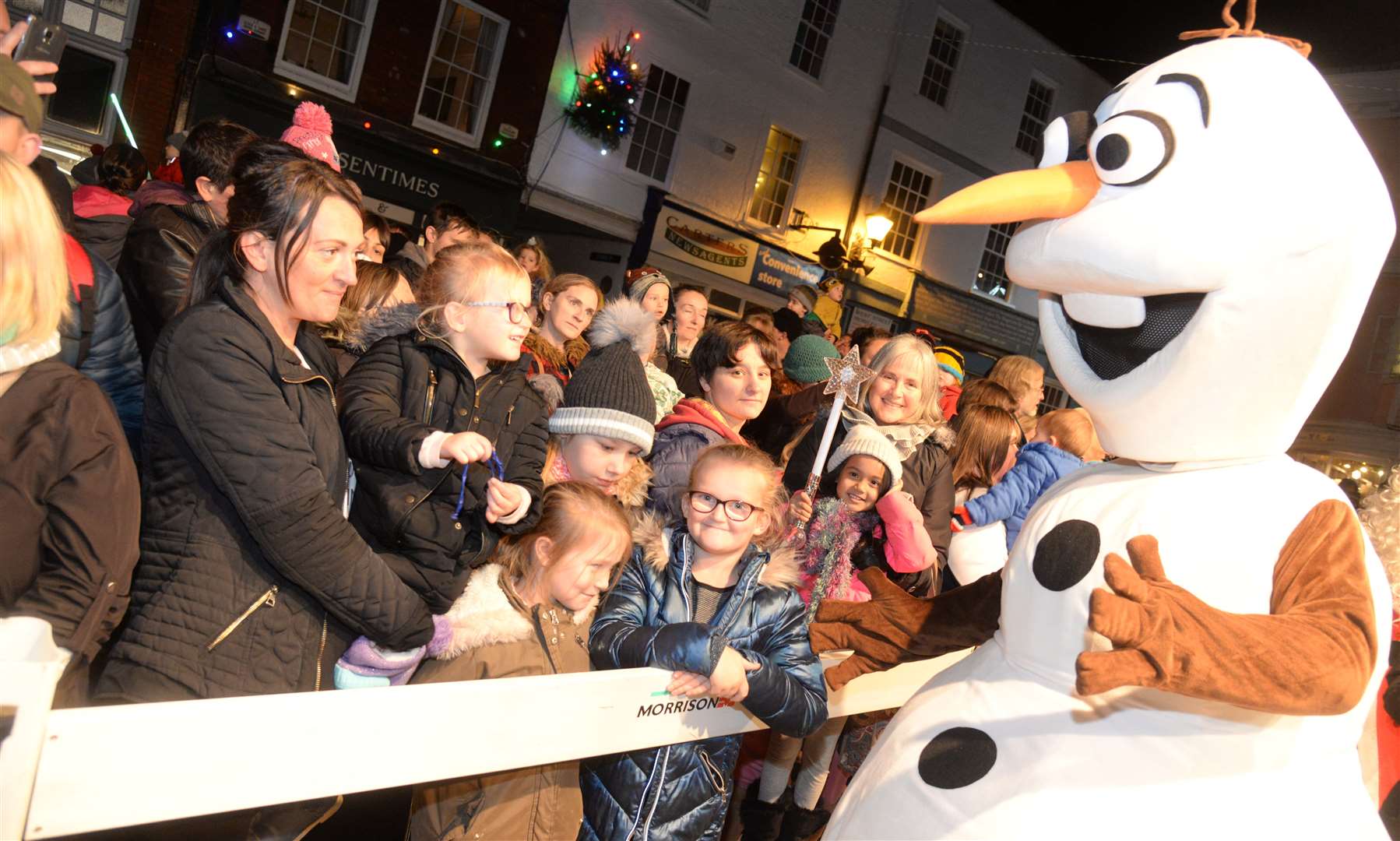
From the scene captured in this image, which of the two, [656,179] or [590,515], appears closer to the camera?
[590,515]

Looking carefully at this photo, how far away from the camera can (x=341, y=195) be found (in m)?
2.27

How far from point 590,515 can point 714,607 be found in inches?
16.2

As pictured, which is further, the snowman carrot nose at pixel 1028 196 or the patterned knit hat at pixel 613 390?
the patterned knit hat at pixel 613 390

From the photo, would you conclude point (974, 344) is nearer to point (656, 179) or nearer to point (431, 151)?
point (656, 179)

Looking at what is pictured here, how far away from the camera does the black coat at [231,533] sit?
192 cm

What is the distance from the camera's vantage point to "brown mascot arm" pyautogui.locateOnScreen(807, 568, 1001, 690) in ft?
7.31

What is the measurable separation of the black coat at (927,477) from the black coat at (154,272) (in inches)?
86.8

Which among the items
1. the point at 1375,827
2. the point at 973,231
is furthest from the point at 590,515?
the point at 973,231

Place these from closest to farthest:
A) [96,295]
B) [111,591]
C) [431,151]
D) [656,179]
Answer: [111,591], [96,295], [431,151], [656,179]

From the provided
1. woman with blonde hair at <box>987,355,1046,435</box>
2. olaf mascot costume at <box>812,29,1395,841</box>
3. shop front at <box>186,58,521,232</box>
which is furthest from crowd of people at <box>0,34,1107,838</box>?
shop front at <box>186,58,521,232</box>

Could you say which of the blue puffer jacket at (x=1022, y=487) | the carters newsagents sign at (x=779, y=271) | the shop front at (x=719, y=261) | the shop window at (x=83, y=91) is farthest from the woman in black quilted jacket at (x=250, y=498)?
the carters newsagents sign at (x=779, y=271)

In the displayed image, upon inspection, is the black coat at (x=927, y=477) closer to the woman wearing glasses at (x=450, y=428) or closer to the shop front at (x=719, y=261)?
the woman wearing glasses at (x=450, y=428)

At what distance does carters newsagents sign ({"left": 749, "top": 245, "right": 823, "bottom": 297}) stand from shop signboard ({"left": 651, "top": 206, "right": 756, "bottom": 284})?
0.60 ft

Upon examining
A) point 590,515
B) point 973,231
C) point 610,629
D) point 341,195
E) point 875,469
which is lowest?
point 610,629
